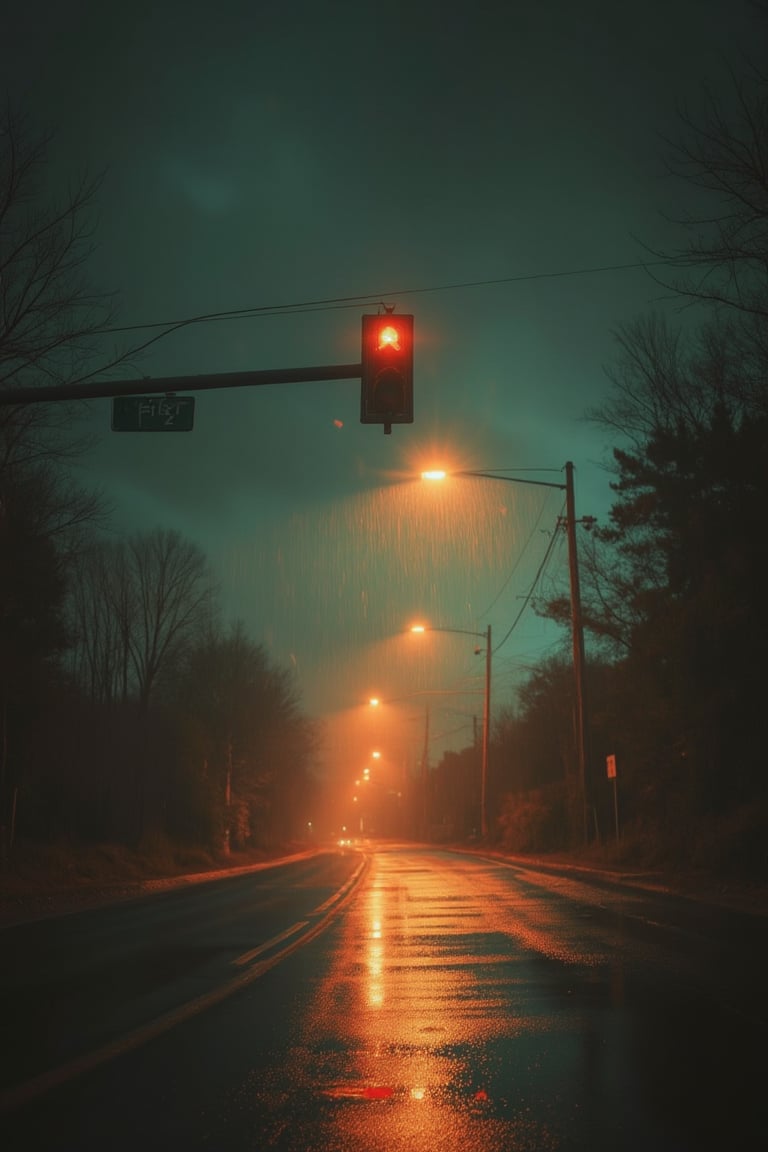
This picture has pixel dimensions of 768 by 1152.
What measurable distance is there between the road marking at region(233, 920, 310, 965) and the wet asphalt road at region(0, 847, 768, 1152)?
0.24 ft

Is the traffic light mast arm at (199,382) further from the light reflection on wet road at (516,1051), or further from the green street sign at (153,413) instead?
the light reflection on wet road at (516,1051)

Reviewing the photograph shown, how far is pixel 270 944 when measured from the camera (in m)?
12.8

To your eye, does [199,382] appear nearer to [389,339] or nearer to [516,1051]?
[389,339]

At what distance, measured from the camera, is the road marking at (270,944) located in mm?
11312

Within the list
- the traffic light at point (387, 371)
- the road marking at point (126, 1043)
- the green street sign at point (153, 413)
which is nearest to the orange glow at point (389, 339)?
the traffic light at point (387, 371)

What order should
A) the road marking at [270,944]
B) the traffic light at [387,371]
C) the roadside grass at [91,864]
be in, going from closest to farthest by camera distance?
the road marking at [270,944]
the traffic light at [387,371]
the roadside grass at [91,864]

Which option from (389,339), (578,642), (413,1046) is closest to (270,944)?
(413,1046)

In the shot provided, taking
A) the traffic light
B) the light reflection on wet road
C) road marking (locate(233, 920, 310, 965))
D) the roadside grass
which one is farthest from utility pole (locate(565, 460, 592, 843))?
the traffic light

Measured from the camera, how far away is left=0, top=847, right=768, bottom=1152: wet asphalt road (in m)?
5.12

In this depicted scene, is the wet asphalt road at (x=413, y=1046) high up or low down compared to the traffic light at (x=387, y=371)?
down

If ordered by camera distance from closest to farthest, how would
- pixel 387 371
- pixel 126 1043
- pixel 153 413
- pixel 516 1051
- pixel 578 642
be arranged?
pixel 516 1051, pixel 126 1043, pixel 387 371, pixel 153 413, pixel 578 642

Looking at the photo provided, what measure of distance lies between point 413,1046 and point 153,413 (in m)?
8.40

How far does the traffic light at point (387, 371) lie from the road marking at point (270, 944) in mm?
6246

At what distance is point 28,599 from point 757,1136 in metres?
25.5
